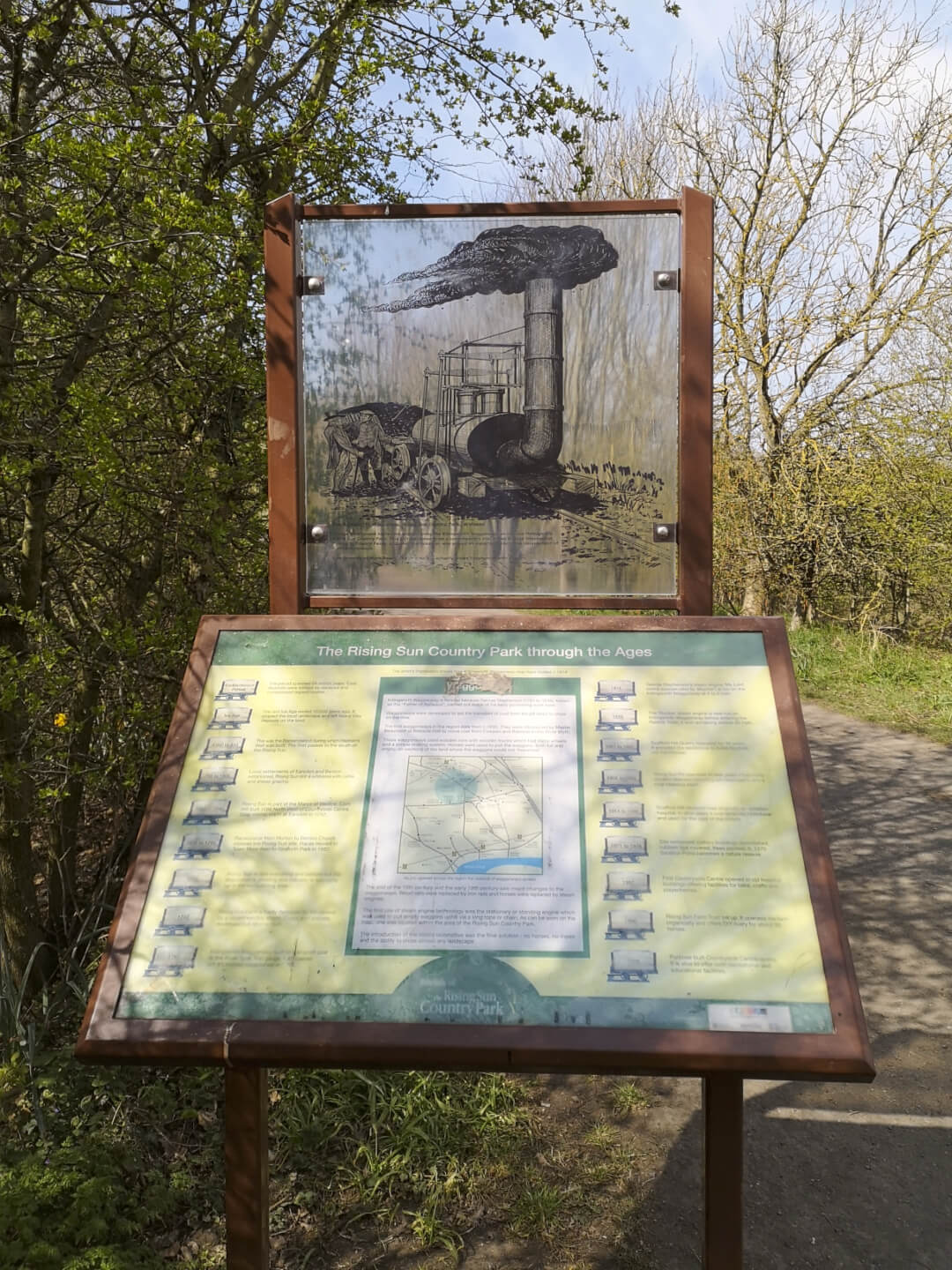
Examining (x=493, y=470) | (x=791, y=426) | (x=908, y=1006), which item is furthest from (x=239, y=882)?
(x=791, y=426)

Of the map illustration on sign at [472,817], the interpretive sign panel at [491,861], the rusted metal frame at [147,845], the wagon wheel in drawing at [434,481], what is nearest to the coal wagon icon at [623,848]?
the interpretive sign panel at [491,861]

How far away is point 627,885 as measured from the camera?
5.65 feet

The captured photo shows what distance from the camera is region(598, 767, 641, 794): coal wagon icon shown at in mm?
1850

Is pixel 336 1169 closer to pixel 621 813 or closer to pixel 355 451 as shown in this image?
pixel 621 813

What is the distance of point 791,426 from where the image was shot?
11508 mm

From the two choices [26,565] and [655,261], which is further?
[26,565]

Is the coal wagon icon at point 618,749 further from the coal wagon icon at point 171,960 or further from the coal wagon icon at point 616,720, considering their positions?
the coal wagon icon at point 171,960

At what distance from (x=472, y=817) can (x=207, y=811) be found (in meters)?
0.55

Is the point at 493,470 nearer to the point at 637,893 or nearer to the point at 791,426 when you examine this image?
the point at 637,893

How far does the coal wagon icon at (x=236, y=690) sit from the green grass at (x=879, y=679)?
289 inches

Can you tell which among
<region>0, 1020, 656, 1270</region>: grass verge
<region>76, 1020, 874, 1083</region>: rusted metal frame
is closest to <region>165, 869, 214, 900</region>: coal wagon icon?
<region>76, 1020, 874, 1083</region>: rusted metal frame

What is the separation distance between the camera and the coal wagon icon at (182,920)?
173 centimetres

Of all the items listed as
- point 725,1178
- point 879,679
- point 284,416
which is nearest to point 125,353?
point 284,416

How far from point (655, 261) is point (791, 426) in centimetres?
995
